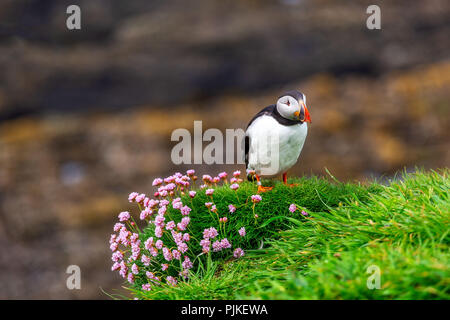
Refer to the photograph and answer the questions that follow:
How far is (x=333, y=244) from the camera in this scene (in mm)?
3547

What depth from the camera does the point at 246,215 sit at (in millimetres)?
4176

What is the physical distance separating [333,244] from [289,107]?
4.23 ft

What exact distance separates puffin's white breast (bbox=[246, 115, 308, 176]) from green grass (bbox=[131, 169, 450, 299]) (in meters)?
0.24

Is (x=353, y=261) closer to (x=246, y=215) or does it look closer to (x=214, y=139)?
(x=246, y=215)

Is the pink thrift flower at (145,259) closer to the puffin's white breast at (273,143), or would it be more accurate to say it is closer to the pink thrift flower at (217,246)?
the pink thrift flower at (217,246)

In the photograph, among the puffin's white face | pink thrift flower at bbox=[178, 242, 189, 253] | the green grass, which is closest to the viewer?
the green grass

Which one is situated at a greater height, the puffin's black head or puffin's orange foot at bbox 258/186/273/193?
the puffin's black head

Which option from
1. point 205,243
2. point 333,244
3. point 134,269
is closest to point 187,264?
point 205,243

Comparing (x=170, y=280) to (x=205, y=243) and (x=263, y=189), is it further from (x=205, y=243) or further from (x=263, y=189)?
(x=263, y=189)

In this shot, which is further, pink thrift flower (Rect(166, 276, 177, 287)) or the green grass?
pink thrift flower (Rect(166, 276, 177, 287))

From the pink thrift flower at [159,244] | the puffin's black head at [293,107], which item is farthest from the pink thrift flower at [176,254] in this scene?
the puffin's black head at [293,107]

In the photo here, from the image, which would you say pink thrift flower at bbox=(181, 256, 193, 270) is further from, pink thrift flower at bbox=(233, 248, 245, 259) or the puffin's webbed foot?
the puffin's webbed foot

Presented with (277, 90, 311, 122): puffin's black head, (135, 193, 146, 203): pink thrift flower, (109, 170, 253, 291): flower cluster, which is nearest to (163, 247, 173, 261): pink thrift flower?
(109, 170, 253, 291): flower cluster

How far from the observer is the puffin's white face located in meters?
3.97
